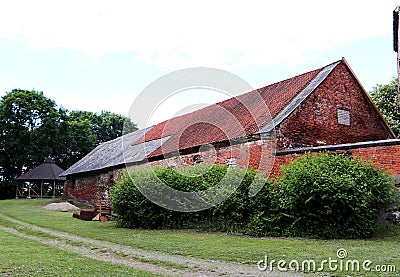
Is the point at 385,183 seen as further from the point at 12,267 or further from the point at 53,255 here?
the point at 12,267

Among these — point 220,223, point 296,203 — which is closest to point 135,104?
point 220,223

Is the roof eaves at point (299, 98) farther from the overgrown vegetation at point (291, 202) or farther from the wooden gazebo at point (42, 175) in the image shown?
the wooden gazebo at point (42, 175)

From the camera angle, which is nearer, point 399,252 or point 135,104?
point 399,252

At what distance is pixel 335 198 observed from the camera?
11.8 metres

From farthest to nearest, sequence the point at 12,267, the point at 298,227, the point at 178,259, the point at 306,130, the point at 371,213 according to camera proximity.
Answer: the point at 306,130, the point at 298,227, the point at 371,213, the point at 178,259, the point at 12,267

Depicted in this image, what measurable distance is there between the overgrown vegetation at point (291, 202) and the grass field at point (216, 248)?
0.76m

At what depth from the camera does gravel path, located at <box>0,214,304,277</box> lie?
7410mm

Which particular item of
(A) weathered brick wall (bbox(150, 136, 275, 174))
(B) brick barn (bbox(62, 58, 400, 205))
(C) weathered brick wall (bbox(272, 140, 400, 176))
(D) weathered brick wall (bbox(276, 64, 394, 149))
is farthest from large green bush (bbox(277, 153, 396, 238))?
(D) weathered brick wall (bbox(276, 64, 394, 149))

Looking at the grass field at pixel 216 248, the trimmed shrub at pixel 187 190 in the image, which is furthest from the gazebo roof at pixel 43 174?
the grass field at pixel 216 248

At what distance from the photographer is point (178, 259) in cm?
874

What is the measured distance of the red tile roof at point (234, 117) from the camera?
1808 centimetres

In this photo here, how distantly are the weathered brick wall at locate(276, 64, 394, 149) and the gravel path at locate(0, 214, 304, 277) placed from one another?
8.32 m

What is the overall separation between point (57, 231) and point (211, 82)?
7243mm

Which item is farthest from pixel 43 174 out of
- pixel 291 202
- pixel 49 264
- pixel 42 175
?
pixel 49 264
